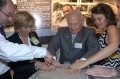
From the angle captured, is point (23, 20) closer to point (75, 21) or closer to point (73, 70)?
point (75, 21)

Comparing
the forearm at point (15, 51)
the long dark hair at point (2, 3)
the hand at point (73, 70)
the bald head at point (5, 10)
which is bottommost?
the hand at point (73, 70)

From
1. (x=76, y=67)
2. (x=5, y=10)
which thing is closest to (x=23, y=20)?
(x=5, y=10)

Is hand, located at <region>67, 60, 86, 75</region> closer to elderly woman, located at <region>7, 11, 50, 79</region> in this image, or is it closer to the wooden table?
the wooden table

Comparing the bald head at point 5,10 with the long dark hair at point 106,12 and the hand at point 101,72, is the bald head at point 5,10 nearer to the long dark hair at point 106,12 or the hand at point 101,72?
the hand at point 101,72

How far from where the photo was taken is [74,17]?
194 centimetres

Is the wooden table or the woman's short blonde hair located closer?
the wooden table

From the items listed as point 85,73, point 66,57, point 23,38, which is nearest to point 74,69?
point 85,73

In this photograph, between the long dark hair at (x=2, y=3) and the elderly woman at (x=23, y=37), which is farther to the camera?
the elderly woman at (x=23, y=37)

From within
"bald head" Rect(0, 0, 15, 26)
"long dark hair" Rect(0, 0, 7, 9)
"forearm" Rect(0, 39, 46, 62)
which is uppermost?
"long dark hair" Rect(0, 0, 7, 9)

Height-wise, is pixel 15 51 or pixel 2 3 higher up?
pixel 2 3

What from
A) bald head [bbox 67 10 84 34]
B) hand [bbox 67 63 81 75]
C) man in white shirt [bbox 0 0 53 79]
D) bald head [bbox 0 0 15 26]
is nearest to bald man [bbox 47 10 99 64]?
bald head [bbox 67 10 84 34]

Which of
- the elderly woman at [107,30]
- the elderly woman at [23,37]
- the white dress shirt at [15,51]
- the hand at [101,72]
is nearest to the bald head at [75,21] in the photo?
the elderly woman at [107,30]

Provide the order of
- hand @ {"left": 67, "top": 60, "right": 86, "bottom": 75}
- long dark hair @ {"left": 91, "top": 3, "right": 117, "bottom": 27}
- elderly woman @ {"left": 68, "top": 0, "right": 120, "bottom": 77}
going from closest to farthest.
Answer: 1. hand @ {"left": 67, "top": 60, "right": 86, "bottom": 75}
2. elderly woman @ {"left": 68, "top": 0, "right": 120, "bottom": 77}
3. long dark hair @ {"left": 91, "top": 3, "right": 117, "bottom": 27}

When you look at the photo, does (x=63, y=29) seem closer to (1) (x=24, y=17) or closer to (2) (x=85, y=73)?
(1) (x=24, y=17)
